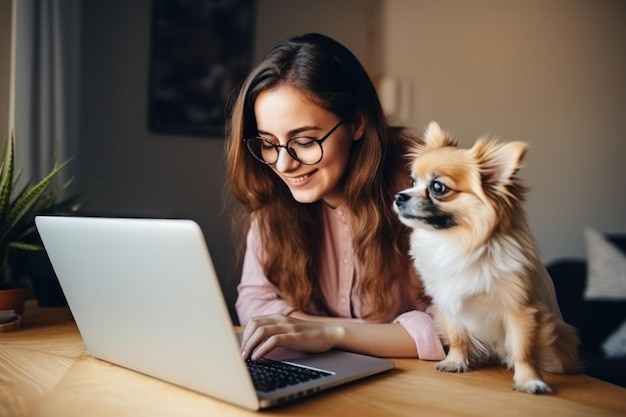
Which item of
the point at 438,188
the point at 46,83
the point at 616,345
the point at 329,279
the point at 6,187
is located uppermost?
the point at 46,83

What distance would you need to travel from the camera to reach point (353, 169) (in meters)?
1.34

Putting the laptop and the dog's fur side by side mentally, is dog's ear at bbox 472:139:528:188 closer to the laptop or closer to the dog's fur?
the dog's fur

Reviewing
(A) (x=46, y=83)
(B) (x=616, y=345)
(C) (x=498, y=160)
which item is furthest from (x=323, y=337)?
(B) (x=616, y=345)

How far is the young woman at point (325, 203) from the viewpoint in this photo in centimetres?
122

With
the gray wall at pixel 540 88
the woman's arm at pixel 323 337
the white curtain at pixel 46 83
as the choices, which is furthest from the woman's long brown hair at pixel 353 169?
the gray wall at pixel 540 88

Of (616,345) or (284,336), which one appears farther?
(616,345)

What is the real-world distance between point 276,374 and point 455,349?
12.9 inches

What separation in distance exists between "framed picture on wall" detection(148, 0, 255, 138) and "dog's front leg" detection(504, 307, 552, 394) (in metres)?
2.10

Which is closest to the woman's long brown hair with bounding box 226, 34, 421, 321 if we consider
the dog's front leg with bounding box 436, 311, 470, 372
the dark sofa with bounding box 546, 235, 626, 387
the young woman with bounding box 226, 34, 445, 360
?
the young woman with bounding box 226, 34, 445, 360

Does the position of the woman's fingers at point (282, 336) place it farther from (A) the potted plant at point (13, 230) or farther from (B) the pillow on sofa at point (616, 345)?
(B) the pillow on sofa at point (616, 345)

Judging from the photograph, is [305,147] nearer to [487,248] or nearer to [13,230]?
[487,248]

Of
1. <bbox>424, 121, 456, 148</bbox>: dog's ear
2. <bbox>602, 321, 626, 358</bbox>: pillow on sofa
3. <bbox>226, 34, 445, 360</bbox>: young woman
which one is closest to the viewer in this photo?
<bbox>424, 121, 456, 148</bbox>: dog's ear

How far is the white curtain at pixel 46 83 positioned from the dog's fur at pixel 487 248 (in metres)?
1.46

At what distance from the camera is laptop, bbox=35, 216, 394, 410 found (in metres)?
0.73
